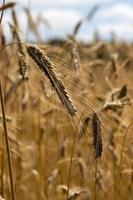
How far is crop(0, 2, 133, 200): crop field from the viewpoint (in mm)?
1100

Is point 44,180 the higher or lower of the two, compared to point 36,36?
lower

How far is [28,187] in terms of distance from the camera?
2.76 metres

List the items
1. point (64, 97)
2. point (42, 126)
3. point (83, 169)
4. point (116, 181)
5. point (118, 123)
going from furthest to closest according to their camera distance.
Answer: point (42, 126) < point (83, 169) < point (118, 123) < point (116, 181) < point (64, 97)

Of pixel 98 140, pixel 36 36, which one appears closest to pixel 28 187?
pixel 36 36

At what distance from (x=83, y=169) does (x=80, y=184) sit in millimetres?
329

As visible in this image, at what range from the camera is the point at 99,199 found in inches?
103

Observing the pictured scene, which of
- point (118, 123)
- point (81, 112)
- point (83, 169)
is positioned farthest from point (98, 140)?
point (83, 169)

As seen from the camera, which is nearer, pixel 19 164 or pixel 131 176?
pixel 131 176

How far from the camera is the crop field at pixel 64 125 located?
110cm

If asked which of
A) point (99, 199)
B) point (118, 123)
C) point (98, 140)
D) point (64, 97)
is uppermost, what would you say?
point (64, 97)

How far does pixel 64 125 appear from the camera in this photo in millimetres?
2738

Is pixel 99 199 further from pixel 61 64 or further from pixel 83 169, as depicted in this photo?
pixel 61 64

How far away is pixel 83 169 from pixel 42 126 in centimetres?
48

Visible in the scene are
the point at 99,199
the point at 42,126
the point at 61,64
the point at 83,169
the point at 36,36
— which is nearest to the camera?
the point at 61,64
